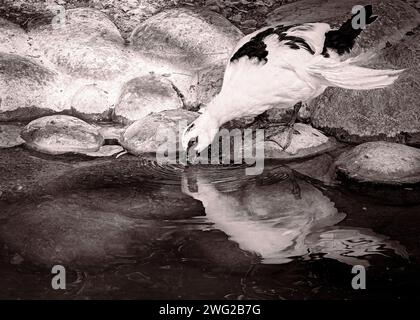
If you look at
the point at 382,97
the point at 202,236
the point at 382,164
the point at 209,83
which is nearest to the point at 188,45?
the point at 209,83

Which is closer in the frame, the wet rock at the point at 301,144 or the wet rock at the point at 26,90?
the wet rock at the point at 301,144

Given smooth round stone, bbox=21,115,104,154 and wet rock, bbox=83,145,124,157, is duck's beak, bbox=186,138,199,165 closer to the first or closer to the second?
wet rock, bbox=83,145,124,157

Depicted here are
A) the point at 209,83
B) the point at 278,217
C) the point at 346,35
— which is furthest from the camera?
the point at 209,83

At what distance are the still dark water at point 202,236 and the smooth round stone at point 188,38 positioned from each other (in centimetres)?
147

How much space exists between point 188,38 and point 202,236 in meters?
2.61

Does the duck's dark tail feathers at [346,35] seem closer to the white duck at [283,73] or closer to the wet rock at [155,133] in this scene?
the white duck at [283,73]

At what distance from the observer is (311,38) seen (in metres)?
4.68

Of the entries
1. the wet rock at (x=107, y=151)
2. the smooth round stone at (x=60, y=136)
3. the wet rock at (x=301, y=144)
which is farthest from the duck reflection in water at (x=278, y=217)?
the smooth round stone at (x=60, y=136)

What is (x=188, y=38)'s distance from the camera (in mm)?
5727

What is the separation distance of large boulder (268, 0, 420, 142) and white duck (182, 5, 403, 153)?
1.27ft

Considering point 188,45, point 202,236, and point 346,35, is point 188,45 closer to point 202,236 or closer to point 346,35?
point 346,35

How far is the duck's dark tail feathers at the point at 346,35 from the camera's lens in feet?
15.3

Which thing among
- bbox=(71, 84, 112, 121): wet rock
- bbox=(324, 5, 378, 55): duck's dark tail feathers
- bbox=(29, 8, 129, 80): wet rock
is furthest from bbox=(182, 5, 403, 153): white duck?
bbox=(29, 8, 129, 80): wet rock

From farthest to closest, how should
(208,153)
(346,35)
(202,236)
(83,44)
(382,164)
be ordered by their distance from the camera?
(83,44) → (208,153) → (346,35) → (382,164) → (202,236)
